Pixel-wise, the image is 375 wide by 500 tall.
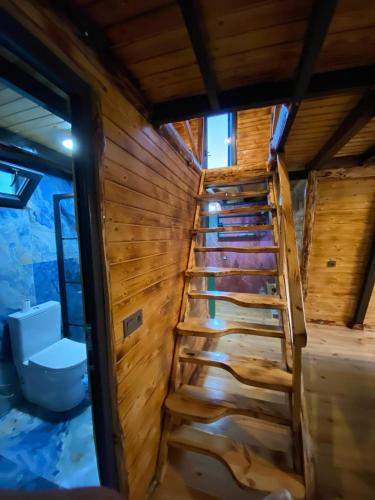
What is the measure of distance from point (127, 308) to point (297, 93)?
4.51 ft

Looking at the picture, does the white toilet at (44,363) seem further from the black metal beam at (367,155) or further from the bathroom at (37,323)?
the black metal beam at (367,155)

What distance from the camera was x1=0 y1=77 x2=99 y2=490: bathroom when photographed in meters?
1.50

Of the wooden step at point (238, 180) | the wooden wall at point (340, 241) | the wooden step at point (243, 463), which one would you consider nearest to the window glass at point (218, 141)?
the wooden step at point (238, 180)

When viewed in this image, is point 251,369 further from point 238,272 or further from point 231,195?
point 231,195

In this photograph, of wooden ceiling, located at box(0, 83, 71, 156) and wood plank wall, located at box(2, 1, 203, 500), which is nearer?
wood plank wall, located at box(2, 1, 203, 500)

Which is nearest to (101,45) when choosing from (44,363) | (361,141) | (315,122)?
(315,122)

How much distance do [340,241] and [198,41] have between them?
327 cm

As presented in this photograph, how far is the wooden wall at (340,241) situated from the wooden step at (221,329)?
7.06 feet

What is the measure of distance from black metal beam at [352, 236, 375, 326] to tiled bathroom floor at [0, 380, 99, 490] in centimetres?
379

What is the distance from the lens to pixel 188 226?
2135 millimetres

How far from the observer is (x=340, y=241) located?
3.13 metres

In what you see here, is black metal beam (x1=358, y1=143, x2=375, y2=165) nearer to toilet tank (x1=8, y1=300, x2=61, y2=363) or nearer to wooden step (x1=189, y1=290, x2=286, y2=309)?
wooden step (x1=189, y1=290, x2=286, y2=309)

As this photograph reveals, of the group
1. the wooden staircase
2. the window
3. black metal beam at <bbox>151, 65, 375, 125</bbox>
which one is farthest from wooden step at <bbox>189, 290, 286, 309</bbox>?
the window

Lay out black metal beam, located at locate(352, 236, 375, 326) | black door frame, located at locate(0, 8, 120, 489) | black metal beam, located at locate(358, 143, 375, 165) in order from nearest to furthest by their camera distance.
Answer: black door frame, located at locate(0, 8, 120, 489), black metal beam, located at locate(358, 143, 375, 165), black metal beam, located at locate(352, 236, 375, 326)
